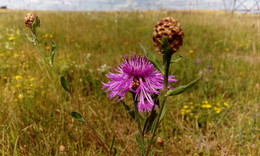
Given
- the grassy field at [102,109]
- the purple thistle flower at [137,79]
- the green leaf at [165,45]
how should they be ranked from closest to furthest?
the green leaf at [165,45] → the purple thistle flower at [137,79] → the grassy field at [102,109]

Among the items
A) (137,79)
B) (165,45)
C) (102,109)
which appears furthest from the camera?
(102,109)

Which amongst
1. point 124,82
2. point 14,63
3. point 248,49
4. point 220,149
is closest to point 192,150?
point 220,149

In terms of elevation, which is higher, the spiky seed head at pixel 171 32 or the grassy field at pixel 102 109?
the spiky seed head at pixel 171 32

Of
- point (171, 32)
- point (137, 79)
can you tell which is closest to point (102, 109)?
point (137, 79)

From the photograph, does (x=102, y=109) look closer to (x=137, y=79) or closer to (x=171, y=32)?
(x=137, y=79)

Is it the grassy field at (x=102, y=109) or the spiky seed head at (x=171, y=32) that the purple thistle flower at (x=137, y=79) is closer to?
the grassy field at (x=102, y=109)

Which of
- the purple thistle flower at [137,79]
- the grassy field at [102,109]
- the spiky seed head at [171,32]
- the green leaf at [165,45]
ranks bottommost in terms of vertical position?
the grassy field at [102,109]

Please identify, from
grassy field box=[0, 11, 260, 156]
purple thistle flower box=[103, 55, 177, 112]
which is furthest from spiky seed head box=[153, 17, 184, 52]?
grassy field box=[0, 11, 260, 156]

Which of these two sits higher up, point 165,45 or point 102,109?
point 165,45

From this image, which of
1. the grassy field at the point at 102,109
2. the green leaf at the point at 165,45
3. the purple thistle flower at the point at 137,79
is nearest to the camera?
the green leaf at the point at 165,45

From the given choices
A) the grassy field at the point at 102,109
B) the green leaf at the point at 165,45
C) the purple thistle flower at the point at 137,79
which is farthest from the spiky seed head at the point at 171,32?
the grassy field at the point at 102,109

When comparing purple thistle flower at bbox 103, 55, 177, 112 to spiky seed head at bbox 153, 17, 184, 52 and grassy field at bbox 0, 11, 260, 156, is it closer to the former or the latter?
grassy field at bbox 0, 11, 260, 156

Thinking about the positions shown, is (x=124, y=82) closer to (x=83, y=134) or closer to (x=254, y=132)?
(x=83, y=134)

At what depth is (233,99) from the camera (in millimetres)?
2498
